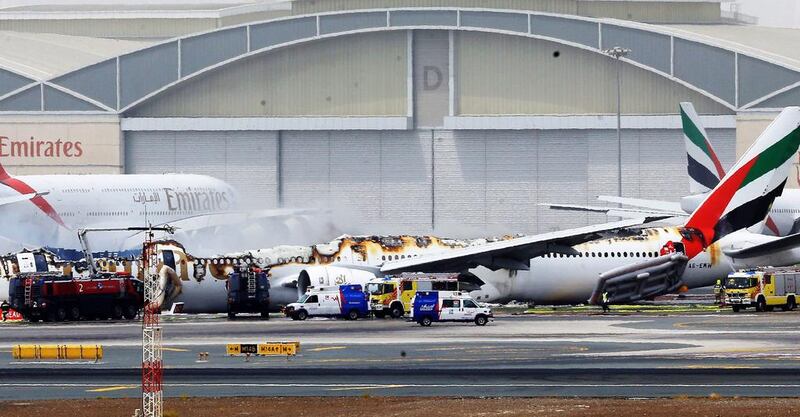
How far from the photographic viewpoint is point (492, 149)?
377 feet

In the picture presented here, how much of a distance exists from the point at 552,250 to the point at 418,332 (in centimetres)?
1388

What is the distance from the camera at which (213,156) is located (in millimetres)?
117375

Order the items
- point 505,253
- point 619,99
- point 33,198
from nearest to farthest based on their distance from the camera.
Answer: point 505,253 → point 33,198 → point 619,99

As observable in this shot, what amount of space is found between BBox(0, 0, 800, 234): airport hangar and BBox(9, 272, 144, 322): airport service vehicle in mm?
38829

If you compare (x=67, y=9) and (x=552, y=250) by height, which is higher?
(x=67, y=9)

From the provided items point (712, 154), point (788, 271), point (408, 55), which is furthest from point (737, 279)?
point (408, 55)

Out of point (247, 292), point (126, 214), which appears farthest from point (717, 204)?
point (126, 214)

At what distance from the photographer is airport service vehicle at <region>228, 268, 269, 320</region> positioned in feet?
232

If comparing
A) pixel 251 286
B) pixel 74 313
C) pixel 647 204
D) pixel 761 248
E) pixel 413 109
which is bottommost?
pixel 74 313

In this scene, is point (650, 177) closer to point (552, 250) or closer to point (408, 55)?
point (408, 55)

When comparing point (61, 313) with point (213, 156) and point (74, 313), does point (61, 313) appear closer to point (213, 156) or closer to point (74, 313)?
point (74, 313)

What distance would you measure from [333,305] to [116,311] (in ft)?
32.7

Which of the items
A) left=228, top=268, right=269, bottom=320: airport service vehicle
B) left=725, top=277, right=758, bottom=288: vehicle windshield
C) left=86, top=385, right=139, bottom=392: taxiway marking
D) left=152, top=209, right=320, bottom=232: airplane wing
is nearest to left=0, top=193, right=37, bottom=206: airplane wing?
left=152, top=209, right=320, bottom=232: airplane wing

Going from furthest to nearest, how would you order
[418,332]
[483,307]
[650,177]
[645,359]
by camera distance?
[650,177] < [483,307] < [418,332] < [645,359]
